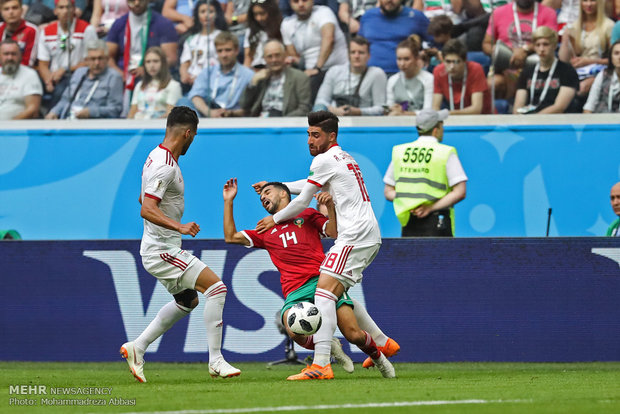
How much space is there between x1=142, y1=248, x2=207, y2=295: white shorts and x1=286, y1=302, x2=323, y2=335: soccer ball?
90 centimetres

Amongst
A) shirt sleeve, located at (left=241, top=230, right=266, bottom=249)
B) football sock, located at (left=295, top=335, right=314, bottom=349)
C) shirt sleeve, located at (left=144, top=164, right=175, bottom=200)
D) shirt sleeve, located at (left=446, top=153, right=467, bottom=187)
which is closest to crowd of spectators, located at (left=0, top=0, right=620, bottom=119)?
shirt sleeve, located at (left=446, top=153, right=467, bottom=187)

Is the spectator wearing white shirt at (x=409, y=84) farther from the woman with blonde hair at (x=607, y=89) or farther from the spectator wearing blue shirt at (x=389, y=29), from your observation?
the woman with blonde hair at (x=607, y=89)

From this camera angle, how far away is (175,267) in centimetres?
798

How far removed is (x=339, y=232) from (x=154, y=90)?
22.6ft

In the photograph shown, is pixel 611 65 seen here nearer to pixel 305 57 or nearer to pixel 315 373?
pixel 305 57

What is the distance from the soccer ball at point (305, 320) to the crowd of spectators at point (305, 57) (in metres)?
6.01

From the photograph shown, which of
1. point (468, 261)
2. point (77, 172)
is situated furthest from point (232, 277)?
point (77, 172)

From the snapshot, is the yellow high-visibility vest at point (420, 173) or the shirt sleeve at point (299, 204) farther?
the yellow high-visibility vest at point (420, 173)

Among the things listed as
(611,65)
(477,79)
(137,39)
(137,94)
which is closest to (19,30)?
(137,39)

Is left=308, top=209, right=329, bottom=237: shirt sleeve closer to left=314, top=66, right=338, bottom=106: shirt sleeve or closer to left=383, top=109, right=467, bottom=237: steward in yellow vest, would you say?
left=383, top=109, right=467, bottom=237: steward in yellow vest

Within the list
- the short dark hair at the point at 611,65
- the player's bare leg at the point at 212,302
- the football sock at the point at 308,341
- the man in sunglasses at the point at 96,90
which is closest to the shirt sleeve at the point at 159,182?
the player's bare leg at the point at 212,302

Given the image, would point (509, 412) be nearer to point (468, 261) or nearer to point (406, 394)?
point (406, 394)

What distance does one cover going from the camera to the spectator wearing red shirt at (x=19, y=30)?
14.4m

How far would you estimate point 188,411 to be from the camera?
5367 millimetres
